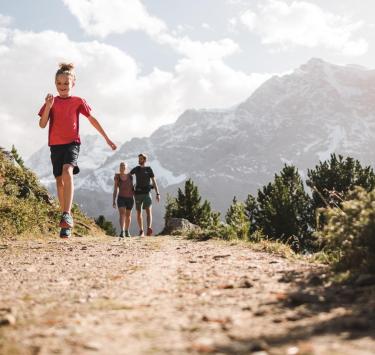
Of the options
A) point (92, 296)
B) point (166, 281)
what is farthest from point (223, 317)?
point (166, 281)

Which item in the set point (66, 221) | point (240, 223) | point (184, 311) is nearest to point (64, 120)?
point (66, 221)

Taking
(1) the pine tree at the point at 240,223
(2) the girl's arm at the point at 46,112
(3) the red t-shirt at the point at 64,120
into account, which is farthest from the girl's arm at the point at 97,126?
(1) the pine tree at the point at 240,223

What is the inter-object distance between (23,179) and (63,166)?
9.12m

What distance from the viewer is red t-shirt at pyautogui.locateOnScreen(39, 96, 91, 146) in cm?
758

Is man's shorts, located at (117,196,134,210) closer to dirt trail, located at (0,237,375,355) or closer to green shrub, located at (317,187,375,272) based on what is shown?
dirt trail, located at (0,237,375,355)

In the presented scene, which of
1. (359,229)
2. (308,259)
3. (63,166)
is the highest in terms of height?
(63,166)

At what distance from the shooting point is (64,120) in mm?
7613

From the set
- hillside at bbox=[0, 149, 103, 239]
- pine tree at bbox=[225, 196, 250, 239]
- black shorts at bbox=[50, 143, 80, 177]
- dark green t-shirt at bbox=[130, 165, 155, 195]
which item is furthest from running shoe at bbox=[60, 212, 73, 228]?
dark green t-shirt at bbox=[130, 165, 155, 195]

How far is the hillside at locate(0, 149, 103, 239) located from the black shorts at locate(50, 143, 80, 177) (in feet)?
8.00

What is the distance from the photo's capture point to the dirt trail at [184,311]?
185 cm

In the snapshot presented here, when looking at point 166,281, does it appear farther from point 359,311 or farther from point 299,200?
point 299,200

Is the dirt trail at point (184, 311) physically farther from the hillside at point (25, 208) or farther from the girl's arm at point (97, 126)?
the hillside at point (25, 208)

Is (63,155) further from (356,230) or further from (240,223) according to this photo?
(356,230)

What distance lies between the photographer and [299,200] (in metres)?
60.6
